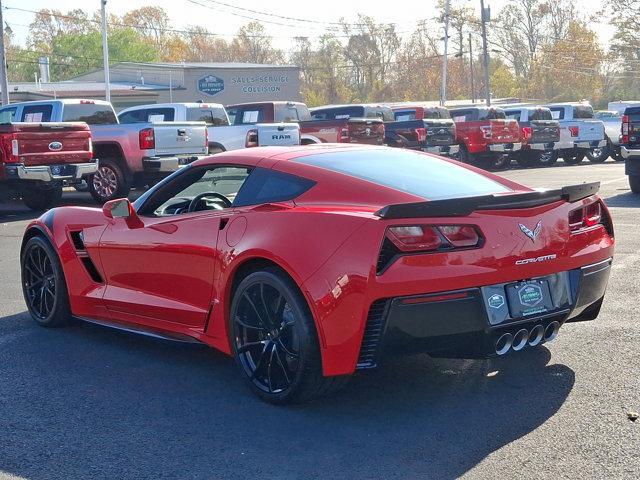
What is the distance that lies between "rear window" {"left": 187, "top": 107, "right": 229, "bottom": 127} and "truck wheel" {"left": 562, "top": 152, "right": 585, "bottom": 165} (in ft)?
45.2

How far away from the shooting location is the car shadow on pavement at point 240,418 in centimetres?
411

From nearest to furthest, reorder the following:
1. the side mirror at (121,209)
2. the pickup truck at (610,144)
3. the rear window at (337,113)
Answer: the side mirror at (121,209) → the rear window at (337,113) → the pickup truck at (610,144)

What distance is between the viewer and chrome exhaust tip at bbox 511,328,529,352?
4.74 metres

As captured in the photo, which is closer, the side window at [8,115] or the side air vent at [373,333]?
the side air vent at [373,333]

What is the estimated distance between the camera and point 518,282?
15.5 ft

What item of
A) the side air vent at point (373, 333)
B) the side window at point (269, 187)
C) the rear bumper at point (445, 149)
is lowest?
the side air vent at point (373, 333)

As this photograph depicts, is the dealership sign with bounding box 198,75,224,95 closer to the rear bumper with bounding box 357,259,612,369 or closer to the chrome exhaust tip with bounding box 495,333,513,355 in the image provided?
the rear bumper with bounding box 357,259,612,369

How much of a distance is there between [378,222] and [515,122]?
24.7 m

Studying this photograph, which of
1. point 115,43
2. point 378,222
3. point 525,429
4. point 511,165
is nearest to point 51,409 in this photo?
point 378,222

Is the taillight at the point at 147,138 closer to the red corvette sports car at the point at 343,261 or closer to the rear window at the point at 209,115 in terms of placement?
the rear window at the point at 209,115

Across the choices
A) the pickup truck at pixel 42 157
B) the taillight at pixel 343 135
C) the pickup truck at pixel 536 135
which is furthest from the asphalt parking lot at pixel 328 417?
the pickup truck at pixel 536 135

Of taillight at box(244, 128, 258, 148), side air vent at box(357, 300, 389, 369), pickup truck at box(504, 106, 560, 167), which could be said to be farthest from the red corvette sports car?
pickup truck at box(504, 106, 560, 167)

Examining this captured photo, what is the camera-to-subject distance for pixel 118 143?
59.4 ft

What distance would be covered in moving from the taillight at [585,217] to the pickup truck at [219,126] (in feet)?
52.6
